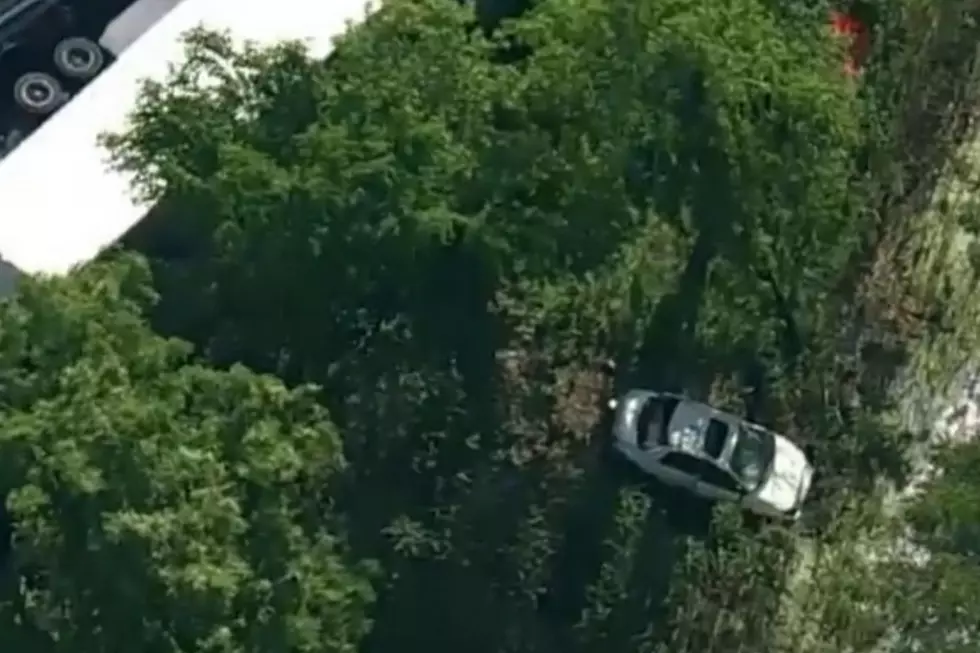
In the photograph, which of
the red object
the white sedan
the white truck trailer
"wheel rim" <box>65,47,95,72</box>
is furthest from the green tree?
the red object

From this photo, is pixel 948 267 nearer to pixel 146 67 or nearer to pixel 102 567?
pixel 146 67

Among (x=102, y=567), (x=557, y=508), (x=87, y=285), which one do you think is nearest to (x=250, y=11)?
(x=87, y=285)

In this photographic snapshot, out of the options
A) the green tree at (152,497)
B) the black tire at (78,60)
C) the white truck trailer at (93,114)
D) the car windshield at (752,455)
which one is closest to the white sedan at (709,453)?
the car windshield at (752,455)

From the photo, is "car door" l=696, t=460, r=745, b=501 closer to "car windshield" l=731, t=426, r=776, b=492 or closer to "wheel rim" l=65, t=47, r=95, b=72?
"car windshield" l=731, t=426, r=776, b=492

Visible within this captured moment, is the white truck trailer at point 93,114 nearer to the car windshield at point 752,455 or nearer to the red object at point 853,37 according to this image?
the red object at point 853,37

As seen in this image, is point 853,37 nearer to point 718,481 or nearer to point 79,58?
point 718,481

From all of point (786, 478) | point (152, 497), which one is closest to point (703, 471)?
point (786, 478)
